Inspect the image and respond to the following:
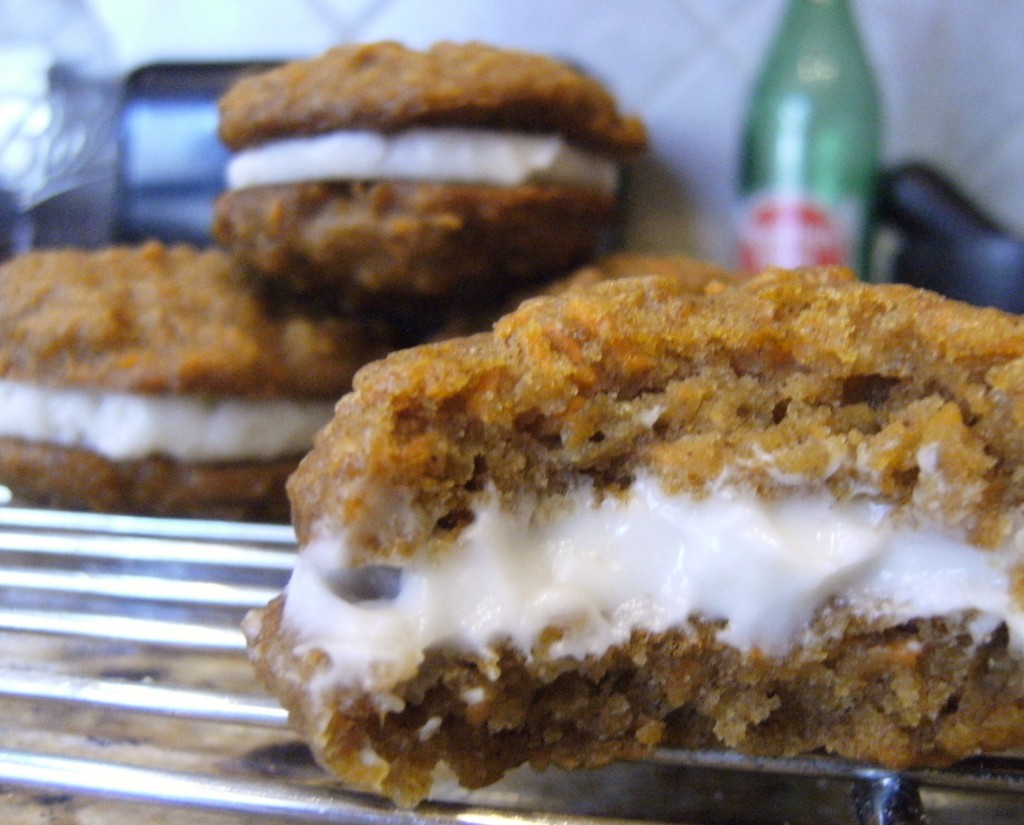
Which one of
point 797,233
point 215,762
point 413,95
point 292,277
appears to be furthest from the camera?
point 797,233

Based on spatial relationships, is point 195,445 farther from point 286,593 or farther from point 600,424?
point 600,424

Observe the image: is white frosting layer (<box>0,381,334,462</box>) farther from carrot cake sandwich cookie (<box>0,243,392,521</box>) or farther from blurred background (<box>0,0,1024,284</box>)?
blurred background (<box>0,0,1024,284</box>)

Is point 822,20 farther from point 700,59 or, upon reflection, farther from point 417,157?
point 417,157

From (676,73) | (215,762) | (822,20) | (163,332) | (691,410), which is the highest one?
(822,20)

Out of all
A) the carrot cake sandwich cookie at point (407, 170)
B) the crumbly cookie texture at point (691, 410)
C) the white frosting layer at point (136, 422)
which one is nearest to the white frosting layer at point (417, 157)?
the carrot cake sandwich cookie at point (407, 170)

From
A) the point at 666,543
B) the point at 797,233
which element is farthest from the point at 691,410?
the point at 797,233

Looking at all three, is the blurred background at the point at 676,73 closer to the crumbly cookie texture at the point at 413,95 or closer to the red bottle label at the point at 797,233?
the red bottle label at the point at 797,233

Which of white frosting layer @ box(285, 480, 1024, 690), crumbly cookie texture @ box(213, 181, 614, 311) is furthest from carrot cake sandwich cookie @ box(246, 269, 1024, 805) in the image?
crumbly cookie texture @ box(213, 181, 614, 311)
